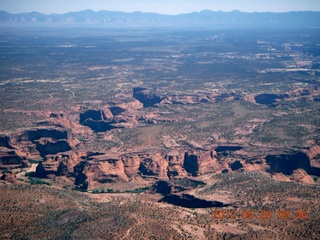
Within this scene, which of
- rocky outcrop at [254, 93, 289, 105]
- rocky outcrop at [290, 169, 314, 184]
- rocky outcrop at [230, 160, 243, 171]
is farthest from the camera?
rocky outcrop at [254, 93, 289, 105]

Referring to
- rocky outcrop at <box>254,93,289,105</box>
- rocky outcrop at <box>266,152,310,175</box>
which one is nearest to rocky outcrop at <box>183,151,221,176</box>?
rocky outcrop at <box>266,152,310,175</box>

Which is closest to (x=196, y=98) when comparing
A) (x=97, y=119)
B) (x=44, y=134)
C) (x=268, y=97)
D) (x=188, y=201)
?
(x=268, y=97)

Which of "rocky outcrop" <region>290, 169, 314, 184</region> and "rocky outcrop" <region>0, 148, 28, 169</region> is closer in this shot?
"rocky outcrop" <region>290, 169, 314, 184</region>

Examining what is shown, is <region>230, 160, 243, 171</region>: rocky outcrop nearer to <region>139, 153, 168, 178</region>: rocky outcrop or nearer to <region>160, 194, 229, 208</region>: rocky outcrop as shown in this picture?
<region>139, 153, 168, 178</region>: rocky outcrop

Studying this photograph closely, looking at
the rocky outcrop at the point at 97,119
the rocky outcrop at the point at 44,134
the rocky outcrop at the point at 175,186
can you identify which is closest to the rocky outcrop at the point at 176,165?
the rocky outcrop at the point at 175,186

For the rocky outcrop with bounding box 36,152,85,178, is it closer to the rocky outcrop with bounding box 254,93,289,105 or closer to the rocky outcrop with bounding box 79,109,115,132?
the rocky outcrop with bounding box 79,109,115,132

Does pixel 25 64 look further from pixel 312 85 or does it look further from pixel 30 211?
pixel 30 211

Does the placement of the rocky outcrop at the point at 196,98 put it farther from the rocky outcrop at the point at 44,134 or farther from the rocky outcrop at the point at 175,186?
the rocky outcrop at the point at 175,186
